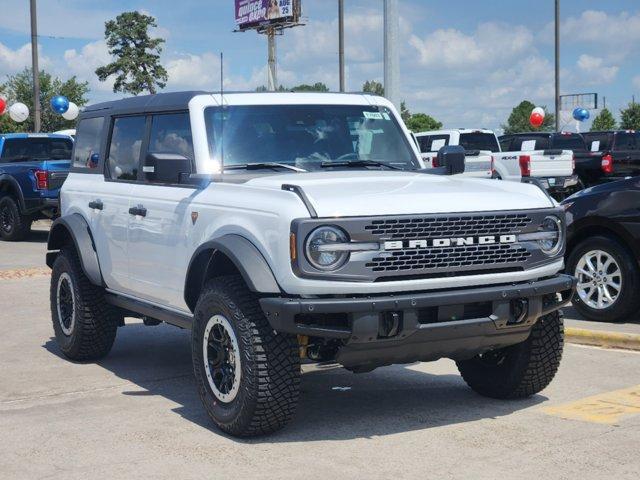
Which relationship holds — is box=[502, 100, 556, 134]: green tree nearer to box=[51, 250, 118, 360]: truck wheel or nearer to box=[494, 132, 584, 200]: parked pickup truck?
box=[494, 132, 584, 200]: parked pickup truck

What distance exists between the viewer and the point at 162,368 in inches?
313

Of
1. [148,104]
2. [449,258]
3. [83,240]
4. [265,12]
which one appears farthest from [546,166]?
[265,12]

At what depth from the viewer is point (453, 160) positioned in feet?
22.9

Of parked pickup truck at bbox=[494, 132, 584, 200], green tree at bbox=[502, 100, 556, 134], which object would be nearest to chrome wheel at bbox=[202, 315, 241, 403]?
parked pickup truck at bbox=[494, 132, 584, 200]

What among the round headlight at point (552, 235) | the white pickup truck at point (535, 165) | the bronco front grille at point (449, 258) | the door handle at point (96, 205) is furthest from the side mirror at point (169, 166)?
the white pickup truck at point (535, 165)

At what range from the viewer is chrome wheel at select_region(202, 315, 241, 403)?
224 inches

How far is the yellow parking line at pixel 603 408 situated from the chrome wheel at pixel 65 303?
12.2 feet

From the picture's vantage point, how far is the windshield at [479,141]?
25641 millimetres

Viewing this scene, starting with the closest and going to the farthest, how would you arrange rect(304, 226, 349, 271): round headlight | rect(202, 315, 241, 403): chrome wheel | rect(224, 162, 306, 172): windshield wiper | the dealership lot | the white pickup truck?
the dealership lot, rect(304, 226, 349, 271): round headlight, rect(202, 315, 241, 403): chrome wheel, rect(224, 162, 306, 172): windshield wiper, the white pickup truck

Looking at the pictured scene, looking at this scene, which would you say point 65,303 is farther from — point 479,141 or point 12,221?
point 479,141

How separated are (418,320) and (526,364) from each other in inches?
47.7

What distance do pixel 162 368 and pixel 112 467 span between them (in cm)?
272

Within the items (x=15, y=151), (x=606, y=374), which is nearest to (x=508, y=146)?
(x=15, y=151)

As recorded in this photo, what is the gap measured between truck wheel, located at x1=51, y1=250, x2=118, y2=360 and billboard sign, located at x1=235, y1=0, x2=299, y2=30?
55.1 m
